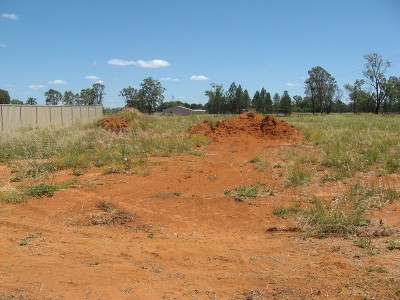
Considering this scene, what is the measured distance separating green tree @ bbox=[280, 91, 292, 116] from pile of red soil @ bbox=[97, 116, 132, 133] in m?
52.3

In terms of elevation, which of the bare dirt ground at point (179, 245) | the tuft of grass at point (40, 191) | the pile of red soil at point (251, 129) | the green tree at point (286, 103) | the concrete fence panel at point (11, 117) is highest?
the green tree at point (286, 103)

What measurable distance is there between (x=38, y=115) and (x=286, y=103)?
165ft

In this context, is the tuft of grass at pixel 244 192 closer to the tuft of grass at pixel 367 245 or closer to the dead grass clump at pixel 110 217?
the dead grass clump at pixel 110 217

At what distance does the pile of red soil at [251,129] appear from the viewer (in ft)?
53.5

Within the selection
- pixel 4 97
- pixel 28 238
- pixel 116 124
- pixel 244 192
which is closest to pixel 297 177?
pixel 244 192

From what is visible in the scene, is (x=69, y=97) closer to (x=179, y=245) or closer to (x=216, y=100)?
(x=216, y=100)

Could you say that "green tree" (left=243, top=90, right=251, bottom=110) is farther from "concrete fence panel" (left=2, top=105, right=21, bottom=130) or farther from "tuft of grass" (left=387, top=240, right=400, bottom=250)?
"tuft of grass" (left=387, top=240, right=400, bottom=250)

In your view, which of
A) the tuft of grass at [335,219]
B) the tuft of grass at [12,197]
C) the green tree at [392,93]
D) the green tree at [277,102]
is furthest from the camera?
the green tree at [277,102]

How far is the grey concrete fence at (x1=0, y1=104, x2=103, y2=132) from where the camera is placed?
23.5m

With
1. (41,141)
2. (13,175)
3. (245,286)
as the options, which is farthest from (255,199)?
(41,141)

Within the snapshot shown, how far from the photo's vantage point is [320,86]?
7525 centimetres

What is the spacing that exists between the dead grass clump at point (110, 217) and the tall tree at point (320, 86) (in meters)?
71.9

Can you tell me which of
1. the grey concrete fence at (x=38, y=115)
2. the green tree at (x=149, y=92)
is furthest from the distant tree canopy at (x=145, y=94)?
Result: the grey concrete fence at (x=38, y=115)

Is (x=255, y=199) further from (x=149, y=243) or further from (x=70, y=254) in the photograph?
(x=70, y=254)
